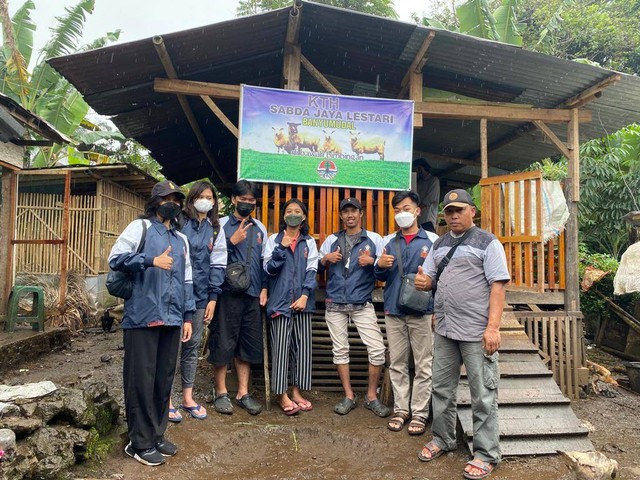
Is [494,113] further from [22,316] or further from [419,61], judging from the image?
[22,316]

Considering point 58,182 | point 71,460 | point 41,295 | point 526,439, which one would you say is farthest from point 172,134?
point 526,439

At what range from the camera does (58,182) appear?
1087cm

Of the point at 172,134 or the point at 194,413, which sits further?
the point at 172,134

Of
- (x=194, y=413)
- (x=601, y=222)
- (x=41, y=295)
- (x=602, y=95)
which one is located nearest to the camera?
(x=194, y=413)

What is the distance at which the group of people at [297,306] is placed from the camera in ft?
11.4

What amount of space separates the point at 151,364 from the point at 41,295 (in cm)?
466

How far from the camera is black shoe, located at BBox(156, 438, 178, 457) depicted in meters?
3.66

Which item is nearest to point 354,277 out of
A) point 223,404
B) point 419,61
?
point 223,404

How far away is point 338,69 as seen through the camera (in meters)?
6.72

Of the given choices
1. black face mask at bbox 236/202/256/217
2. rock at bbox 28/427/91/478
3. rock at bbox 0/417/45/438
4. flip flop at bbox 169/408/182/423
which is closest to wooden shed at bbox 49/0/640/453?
black face mask at bbox 236/202/256/217

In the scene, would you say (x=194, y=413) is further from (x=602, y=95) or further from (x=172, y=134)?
(x=602, y=95)

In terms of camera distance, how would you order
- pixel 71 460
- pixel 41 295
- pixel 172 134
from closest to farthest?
pixel 71 460 → pixel 41 295 → pixel 172 134

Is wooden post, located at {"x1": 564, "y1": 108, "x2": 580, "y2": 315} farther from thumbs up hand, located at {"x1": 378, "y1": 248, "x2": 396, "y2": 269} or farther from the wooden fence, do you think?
thumbs up hand, located at {"x1": 378, "y1": 248, "x2": 396, "y2": 269}

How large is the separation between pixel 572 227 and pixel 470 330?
11.5 ft
